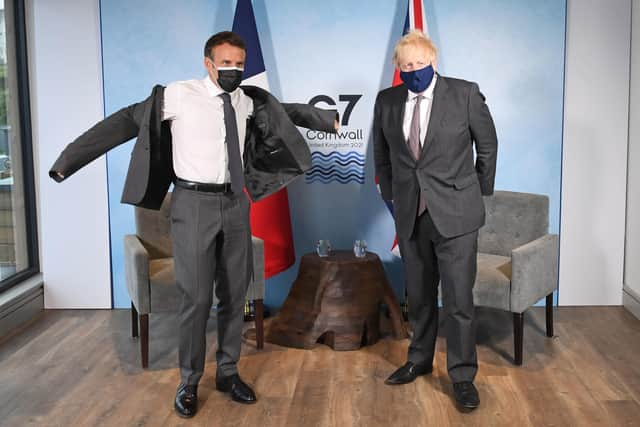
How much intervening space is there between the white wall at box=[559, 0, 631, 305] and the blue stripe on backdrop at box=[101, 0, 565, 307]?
0.31 ft

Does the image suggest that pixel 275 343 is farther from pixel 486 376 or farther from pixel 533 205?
pixel 533 205

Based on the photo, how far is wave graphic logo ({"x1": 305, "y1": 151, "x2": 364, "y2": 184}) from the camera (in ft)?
16.9

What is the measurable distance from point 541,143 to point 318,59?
5.01ft

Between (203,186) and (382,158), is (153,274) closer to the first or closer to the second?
(203,186)

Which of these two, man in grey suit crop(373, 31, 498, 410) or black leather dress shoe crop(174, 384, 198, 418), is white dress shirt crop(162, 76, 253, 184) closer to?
man in grey suit crop(373, 31, 498, 410)

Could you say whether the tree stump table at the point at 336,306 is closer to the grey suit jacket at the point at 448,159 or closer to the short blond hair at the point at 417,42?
the grey suit jacket at the point at 448,159

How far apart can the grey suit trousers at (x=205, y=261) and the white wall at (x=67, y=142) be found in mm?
1842

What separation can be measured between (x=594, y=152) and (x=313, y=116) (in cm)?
224

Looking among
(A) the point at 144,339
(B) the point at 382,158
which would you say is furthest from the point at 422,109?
(A) the point at 144,339

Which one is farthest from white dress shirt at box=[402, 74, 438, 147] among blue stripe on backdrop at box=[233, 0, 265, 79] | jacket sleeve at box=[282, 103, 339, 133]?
blue stripe on backdrop at box=[233, 0, 265, 79]

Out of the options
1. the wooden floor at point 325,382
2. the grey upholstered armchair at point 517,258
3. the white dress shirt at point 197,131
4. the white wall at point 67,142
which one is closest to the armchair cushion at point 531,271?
the grey upholstered armchair at point 517,258

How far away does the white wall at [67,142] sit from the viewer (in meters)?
5.04

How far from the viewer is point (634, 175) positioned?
16.4 feet

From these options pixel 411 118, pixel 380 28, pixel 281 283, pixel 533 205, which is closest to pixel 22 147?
pixel 281 283
